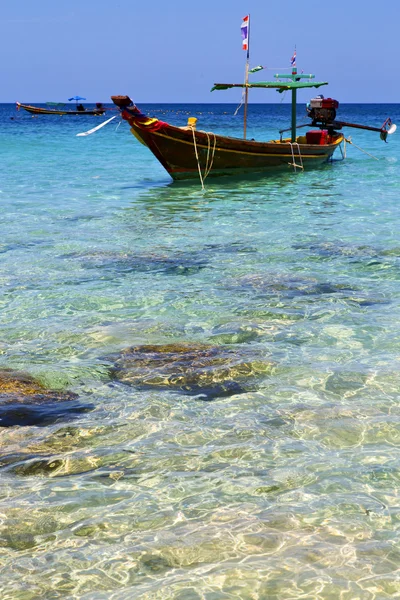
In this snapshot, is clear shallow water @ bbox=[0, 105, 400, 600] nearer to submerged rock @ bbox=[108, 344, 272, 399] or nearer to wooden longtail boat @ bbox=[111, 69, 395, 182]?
submerged rock @ bbox=[108, 344, 272, 399]

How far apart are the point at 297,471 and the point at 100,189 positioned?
17914mm

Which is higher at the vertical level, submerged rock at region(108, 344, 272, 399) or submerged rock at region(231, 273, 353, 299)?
submerged rock at region(231, 273, 353, 299)

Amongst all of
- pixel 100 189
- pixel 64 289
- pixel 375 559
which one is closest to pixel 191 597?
pixel 375 559

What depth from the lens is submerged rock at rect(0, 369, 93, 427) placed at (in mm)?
5137

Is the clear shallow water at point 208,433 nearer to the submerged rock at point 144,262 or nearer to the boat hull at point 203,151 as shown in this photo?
the submerged rock at point 144,262

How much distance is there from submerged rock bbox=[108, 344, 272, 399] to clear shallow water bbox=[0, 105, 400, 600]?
6.0 inches

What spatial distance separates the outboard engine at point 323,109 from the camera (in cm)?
2752

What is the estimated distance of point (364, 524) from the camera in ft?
12.7

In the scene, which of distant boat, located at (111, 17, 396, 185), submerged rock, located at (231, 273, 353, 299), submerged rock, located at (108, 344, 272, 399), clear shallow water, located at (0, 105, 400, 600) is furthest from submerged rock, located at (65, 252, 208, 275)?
distant boat, located at (111, 17, 396, 185)

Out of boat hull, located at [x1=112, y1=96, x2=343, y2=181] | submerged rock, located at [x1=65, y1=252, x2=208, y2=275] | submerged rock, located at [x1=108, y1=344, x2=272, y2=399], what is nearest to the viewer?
submerged rock, located at [x1=108, y1=344, x2=272, y2=399]

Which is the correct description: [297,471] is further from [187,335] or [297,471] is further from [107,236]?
[107,236]

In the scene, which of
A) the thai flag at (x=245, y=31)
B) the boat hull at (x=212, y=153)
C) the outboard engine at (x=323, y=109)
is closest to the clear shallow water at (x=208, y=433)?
the boat hull at (x=212, y=153)

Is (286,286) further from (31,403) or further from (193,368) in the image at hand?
(31,403)

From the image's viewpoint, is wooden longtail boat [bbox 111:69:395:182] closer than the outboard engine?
Yes
